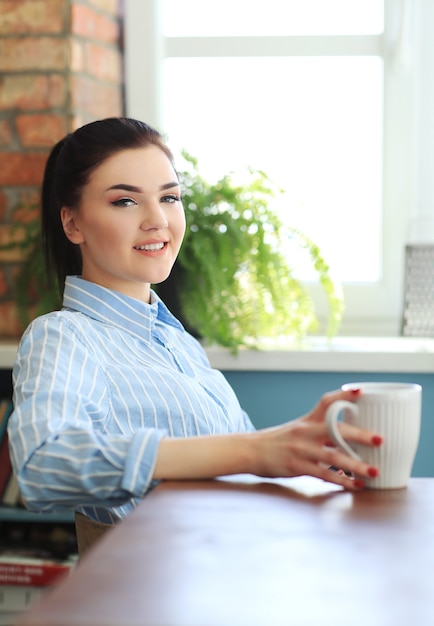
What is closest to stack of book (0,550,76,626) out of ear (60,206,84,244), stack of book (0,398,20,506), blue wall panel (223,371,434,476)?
stack of book (0,398,20,506)

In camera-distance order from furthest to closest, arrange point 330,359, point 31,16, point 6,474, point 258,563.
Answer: point 31,16 < point 6,474 < point 330,359 < point 258,563

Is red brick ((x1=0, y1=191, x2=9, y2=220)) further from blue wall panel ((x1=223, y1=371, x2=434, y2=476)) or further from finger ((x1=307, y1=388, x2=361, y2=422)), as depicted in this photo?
finger ((x1=307, y1=388, x2=361, y2=422))

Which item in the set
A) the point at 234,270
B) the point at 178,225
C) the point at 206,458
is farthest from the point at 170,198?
the point at 234,270

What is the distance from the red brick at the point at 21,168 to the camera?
2.46 meters

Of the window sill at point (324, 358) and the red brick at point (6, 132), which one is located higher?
the red brick at point (6, 132)

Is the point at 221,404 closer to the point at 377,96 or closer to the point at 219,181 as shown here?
the point at 219,181

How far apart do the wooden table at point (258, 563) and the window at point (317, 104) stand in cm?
164

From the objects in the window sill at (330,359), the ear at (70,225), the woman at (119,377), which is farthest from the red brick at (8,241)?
the ear at (70,225)

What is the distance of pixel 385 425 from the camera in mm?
1046

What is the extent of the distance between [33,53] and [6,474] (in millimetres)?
1079

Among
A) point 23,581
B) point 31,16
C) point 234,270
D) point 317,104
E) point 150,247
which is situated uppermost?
point 31,16

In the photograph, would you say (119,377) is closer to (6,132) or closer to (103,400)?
(103,400)

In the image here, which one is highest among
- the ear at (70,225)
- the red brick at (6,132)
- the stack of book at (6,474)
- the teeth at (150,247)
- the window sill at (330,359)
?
the red brick at (6,132)

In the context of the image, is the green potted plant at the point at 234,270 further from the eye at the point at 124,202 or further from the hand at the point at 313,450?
the hand at the point at 313,450
